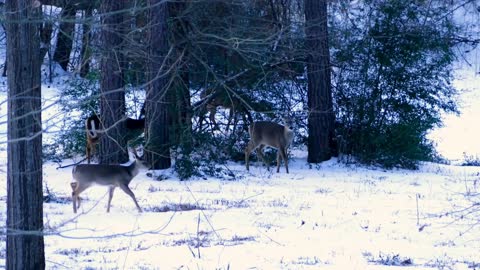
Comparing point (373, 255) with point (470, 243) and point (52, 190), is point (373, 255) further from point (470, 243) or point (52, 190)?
point (52, 190)

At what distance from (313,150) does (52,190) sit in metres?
6.41

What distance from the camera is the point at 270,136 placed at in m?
18.3

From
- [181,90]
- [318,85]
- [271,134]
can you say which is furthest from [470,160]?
[181,90]

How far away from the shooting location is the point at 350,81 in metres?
19.6

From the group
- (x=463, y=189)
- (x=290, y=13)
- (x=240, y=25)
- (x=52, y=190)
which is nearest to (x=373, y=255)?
(x=463, y=189)

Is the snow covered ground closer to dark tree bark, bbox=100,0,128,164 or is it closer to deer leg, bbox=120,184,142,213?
deer leg, bbox=120,184,142,213

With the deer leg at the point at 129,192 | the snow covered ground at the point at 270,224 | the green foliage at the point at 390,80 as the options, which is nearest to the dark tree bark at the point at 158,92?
the snow covered ground at the point at 270,224

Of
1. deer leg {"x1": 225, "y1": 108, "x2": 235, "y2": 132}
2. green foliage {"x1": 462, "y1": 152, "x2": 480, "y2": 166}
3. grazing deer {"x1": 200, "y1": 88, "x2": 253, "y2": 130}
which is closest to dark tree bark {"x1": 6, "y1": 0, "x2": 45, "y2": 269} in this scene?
grazing deer {"x1": 200, "y1": 88, "x2": 253, "y2": 130}

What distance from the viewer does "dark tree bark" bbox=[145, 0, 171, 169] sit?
15.5 meters

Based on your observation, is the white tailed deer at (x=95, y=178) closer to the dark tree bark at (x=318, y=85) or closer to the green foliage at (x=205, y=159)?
Result: the green foliage at (x=205, y=159)

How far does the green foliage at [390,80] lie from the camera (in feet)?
62.8

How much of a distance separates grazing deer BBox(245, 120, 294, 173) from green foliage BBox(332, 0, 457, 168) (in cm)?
160

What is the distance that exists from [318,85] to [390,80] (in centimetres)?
172

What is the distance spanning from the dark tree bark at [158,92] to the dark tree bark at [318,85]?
10.7ft
